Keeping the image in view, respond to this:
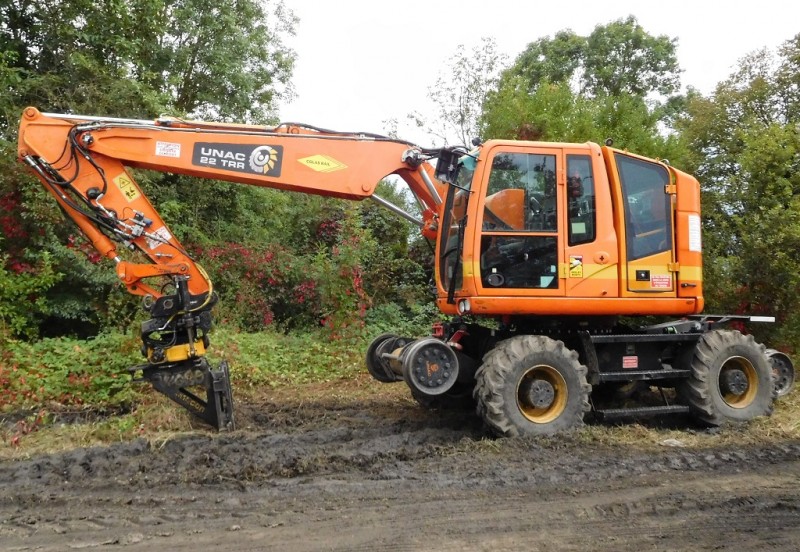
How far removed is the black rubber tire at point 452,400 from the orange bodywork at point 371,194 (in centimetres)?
93

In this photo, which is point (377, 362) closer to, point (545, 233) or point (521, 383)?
point (521, 383)

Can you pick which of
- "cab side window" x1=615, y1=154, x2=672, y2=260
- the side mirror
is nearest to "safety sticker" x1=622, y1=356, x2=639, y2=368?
"cab side window" x1=615, y1=154, x2=672, y2=260

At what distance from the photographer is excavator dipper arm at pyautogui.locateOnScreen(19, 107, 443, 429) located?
5969 millimetres

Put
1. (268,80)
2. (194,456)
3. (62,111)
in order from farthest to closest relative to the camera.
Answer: (268,80) < (62,111) < (194,456)

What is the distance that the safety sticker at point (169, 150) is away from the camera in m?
6.06

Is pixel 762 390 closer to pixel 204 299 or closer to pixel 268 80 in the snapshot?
pixel 204 299

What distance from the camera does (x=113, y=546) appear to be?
3.86 meters

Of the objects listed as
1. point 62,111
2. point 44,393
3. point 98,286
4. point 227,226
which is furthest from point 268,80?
point 44,393

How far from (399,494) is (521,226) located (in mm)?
2781

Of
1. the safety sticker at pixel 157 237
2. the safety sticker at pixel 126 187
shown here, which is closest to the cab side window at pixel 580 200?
the safety sticker at pixel 157 237

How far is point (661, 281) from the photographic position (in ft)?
21.8

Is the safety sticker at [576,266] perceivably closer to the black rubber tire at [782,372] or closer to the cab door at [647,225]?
the cab door at [647,225]

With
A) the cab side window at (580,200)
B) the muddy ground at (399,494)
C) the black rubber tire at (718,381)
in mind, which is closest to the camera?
the muddy ground at (399,494)

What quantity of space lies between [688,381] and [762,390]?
88 centimetres
